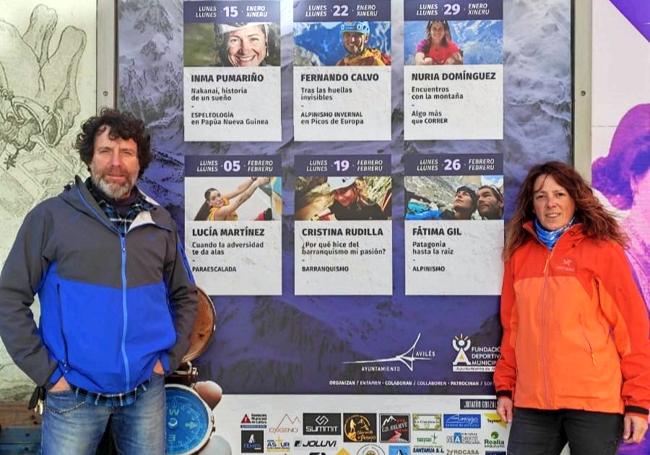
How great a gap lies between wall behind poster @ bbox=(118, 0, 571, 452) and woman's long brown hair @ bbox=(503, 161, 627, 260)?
130 mm

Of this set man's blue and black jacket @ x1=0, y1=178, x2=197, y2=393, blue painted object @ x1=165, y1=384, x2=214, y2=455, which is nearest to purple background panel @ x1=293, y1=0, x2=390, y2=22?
man's blue and black jacket @ x1=0, y1=178, x2=197, y2=393

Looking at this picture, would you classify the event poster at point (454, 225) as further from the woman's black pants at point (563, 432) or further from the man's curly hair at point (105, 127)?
the man's curly hair at point (105, 127)

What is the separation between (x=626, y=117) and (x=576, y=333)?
1.12 metres

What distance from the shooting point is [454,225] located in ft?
10.3

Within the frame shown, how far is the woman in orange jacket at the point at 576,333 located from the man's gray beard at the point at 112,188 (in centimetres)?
174

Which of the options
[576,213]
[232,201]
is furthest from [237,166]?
[576,213]

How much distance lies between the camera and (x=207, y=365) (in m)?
3.18

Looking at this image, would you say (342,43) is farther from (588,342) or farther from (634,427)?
(634,427)

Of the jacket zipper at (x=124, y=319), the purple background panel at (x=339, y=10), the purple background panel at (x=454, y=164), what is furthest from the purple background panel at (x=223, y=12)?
the jacket zipper at (x=124, y=319)

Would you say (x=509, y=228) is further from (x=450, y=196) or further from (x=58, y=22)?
(x=58, y=22)

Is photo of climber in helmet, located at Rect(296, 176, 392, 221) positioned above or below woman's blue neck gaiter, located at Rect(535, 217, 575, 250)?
above

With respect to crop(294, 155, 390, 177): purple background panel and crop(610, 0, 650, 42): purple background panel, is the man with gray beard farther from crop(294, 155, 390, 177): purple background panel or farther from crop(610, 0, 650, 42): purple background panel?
crop(610, 0, 650, 42): purple background panel

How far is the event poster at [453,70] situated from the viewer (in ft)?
10.3

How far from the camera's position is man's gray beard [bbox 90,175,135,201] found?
2.60 m
